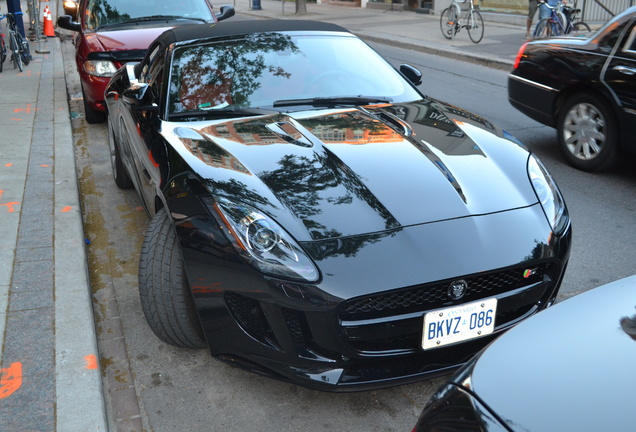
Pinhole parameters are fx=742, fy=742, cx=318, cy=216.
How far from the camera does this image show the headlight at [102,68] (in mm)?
8336

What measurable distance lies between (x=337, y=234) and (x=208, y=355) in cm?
116

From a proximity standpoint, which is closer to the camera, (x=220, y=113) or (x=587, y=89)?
(x=220, y=113)

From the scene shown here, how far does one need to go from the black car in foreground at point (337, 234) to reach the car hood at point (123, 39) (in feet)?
13.7

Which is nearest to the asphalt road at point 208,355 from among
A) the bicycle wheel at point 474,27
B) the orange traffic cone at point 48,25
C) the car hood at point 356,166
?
the car hood at point 356,166

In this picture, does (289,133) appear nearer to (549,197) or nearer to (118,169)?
(549,197)

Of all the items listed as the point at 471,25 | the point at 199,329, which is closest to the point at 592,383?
the point at 199,329

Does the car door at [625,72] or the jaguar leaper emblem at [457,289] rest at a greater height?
the car door at [625,72]

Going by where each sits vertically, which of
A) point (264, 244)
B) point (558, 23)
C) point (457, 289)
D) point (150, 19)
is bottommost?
point (558, 23)

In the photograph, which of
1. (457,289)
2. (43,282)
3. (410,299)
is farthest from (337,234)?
(43,282)

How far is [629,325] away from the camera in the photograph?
215 centimetres

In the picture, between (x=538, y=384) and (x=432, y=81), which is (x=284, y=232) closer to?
(x=538, y=384)

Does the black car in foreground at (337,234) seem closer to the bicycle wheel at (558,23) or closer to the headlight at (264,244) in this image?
the headlight at (264,244)

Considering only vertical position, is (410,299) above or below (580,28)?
above

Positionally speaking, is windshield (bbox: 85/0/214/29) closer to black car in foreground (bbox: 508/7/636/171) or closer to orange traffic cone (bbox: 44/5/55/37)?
black car in foreground (bbox: 508/7/636/171)
